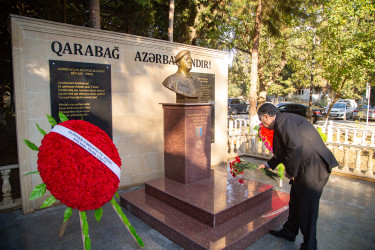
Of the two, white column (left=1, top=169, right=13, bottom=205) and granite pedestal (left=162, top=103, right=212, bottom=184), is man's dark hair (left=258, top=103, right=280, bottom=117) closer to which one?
granite pedestal (left=162, top=103, right=212, bottom=184)

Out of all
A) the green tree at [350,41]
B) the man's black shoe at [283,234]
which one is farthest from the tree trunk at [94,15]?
the green tree at [350,41]

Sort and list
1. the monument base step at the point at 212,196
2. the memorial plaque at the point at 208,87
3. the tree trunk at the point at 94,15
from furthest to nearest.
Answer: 1. the tree trunk at the point at 94,15
2. the memorial plaque at the point at 208,87
3. the monument base step at the point at 212,196

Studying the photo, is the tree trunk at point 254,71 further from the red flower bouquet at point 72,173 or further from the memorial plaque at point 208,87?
the red flower bouquet at point 72,173

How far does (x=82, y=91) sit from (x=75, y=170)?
2.62 m

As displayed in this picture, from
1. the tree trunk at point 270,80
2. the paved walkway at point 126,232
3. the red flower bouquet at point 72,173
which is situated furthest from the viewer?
the tree trunk at point 270,80

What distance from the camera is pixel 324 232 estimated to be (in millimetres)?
3475

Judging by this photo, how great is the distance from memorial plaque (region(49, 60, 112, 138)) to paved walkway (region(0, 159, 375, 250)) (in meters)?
1.72

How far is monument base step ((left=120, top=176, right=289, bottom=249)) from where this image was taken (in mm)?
3020

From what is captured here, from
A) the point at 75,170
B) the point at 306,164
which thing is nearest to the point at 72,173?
the point at 75,170

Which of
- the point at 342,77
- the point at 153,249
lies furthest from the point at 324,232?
the point at 342,77

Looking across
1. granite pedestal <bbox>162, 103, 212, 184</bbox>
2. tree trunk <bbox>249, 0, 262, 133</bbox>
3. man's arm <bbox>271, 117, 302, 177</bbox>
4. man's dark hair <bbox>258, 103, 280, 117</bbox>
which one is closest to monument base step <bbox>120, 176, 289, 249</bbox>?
granite pedestal <bbox>162, 103, 212, 184</bbox>

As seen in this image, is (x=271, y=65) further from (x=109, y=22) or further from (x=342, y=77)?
(x=109, y=22)

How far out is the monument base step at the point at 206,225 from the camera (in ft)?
9.91

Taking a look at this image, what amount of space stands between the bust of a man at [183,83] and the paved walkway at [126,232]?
7.58ft
